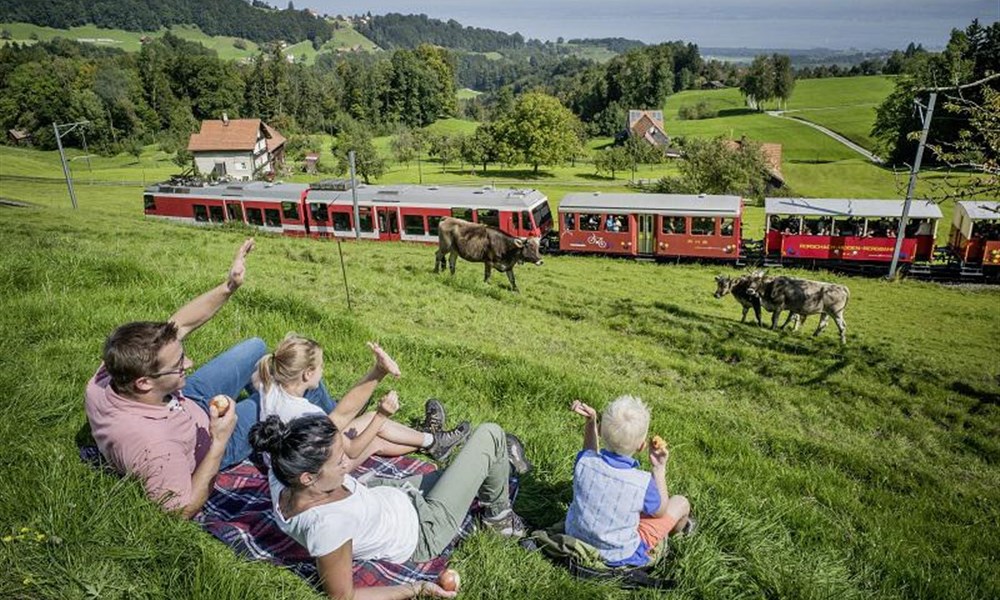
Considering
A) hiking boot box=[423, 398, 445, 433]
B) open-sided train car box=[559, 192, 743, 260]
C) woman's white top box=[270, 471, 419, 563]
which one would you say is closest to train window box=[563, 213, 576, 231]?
open-sided train car box=[559, 192, 743, 260]

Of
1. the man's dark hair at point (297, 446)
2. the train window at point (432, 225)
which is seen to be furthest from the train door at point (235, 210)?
the man's dark hair at point (297, 446)

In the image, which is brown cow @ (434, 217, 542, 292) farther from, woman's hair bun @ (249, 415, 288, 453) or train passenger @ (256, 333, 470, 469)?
woman's hair bun @ (249, 415, 288, 453)

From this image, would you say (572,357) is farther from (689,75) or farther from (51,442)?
(689,75)

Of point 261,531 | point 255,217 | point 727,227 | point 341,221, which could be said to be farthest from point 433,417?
point 255,217

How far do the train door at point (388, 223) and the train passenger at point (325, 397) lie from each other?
23818 millimetres

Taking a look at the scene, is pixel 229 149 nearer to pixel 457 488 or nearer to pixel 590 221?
pixel 590 221

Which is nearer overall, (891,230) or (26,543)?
(26,543)

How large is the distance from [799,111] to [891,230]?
9953 cm

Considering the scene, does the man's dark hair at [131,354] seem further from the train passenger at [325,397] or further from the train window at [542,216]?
the train window at [542,216]

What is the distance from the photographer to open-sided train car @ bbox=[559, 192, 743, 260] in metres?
25.3

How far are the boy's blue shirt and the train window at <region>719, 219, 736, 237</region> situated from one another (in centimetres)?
2326

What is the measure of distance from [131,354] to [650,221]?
24400 millimetres

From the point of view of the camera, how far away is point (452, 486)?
150 inches

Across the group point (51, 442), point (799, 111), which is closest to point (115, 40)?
point (799, 111)
